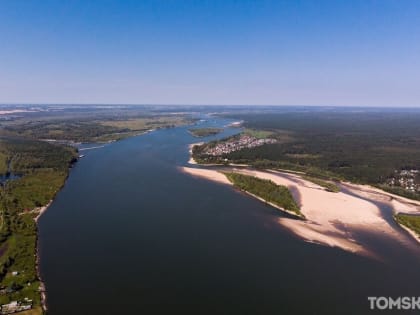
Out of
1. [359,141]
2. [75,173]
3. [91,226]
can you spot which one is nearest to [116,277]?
[91,226]

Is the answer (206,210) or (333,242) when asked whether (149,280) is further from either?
(333,242)

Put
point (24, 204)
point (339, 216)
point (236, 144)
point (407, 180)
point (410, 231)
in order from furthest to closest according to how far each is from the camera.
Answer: point (236, 144) → point (407, 180) → point (24, 204) → point (339, 216) → point (410, 231)

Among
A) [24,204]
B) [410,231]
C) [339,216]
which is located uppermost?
[24,204]

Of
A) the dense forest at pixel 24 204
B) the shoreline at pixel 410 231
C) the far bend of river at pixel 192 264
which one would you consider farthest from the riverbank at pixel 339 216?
the dense forest at pixel 24 204

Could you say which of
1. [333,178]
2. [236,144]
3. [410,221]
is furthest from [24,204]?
[236,144]

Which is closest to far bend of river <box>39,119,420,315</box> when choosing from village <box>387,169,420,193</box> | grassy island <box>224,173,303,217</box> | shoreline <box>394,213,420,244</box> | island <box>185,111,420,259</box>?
grassy island <box>224,173,303,217</box>

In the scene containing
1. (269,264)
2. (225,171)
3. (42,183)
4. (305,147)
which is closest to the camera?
(269,264)

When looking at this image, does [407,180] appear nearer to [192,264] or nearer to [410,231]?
[410,231]
